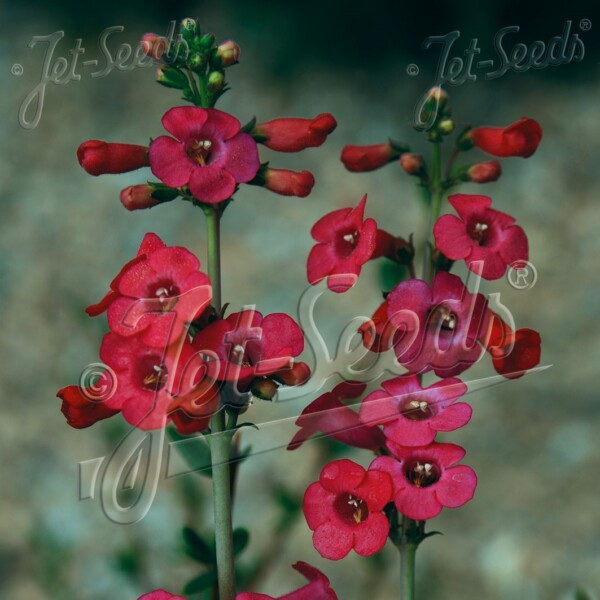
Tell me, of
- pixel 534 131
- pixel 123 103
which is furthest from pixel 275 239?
pixel 534 131

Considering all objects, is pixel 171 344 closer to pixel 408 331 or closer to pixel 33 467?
pixel 408 331

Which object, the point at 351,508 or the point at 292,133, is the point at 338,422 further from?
the point at 292,133

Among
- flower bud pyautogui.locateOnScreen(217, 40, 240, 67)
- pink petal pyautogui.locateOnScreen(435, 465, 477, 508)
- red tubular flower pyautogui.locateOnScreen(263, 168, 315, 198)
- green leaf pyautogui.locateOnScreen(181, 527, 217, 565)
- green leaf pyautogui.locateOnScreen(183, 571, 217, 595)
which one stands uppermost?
flower bud pyautogui.locateOnScreen(217, 40, 240, 67)

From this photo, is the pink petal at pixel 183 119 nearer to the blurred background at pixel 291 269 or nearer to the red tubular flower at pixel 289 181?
the red tubular flower at pixel 289 181

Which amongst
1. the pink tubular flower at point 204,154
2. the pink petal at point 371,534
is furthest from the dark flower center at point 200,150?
the pink petal at point 371,534

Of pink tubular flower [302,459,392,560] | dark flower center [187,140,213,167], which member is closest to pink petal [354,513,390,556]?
pink tubular flower [302,459,392,560]

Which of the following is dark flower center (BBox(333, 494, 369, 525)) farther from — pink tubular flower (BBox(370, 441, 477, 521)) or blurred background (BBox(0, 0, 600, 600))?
blurred background (BBox(0, 0, 600, 600))
